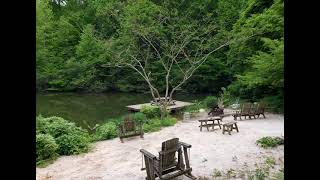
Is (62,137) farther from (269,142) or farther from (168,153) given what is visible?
(269,142)

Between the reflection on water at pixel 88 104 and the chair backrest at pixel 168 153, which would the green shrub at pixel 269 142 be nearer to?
the chair backrest at pixel 168 153

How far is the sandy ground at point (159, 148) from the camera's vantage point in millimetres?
8055

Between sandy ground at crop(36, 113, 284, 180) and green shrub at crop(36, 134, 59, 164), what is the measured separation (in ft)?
1.15

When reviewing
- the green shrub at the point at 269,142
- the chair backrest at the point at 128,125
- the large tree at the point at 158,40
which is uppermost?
the large tree at the point at 158,40

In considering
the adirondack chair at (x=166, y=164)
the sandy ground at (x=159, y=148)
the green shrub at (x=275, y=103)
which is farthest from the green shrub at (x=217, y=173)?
the green shrub at (x=275, y=103)

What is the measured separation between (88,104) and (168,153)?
18.2m

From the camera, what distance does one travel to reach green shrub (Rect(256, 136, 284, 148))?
9.97m

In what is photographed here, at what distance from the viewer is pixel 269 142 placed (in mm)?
10055

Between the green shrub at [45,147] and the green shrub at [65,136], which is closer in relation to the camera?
the green shrub at [45,147]

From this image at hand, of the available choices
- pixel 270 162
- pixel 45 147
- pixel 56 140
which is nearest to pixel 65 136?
pixel 56 140

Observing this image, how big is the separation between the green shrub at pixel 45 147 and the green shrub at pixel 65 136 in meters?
0.48
